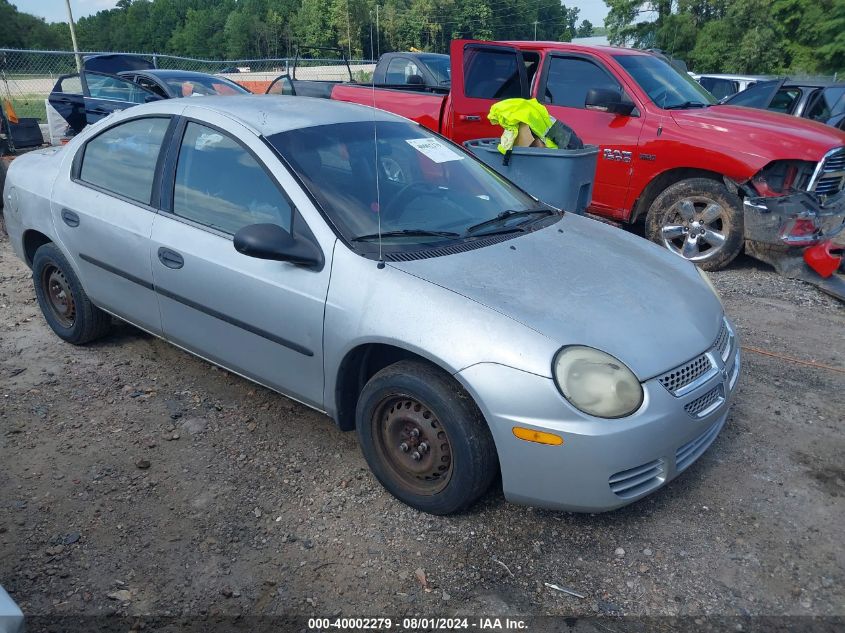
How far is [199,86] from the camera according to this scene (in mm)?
9914

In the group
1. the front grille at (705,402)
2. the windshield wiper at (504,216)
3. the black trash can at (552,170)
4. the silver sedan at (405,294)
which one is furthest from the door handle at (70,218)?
the front grille at (705,402)

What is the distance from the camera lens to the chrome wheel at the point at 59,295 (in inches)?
171

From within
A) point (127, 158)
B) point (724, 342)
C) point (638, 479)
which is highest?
point (127, 158)

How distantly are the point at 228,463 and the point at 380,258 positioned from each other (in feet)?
4.25

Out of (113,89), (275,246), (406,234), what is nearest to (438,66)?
(113,89)

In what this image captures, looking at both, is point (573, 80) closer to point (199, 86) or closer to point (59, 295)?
point (59, 295)

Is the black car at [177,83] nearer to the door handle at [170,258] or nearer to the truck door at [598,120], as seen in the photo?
the truck door at [598,120]

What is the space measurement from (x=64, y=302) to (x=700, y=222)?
5356 mm

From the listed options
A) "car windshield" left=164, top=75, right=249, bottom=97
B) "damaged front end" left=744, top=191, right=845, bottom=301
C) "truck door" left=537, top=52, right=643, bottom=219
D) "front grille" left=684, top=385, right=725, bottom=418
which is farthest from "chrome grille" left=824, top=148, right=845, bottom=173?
"car windshield" left=164, top=75, right=249, bottom=97

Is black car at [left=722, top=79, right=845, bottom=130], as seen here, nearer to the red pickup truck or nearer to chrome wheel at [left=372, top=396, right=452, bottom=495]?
the red pickup truck

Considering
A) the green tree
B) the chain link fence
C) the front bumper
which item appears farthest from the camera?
the green tree

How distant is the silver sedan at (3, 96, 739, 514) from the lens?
2.50m

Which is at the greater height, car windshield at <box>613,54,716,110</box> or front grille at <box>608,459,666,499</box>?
car windshield at <box>613,54,716,110</box>

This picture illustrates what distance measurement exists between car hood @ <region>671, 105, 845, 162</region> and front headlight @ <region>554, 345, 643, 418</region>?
4392 millimetres
